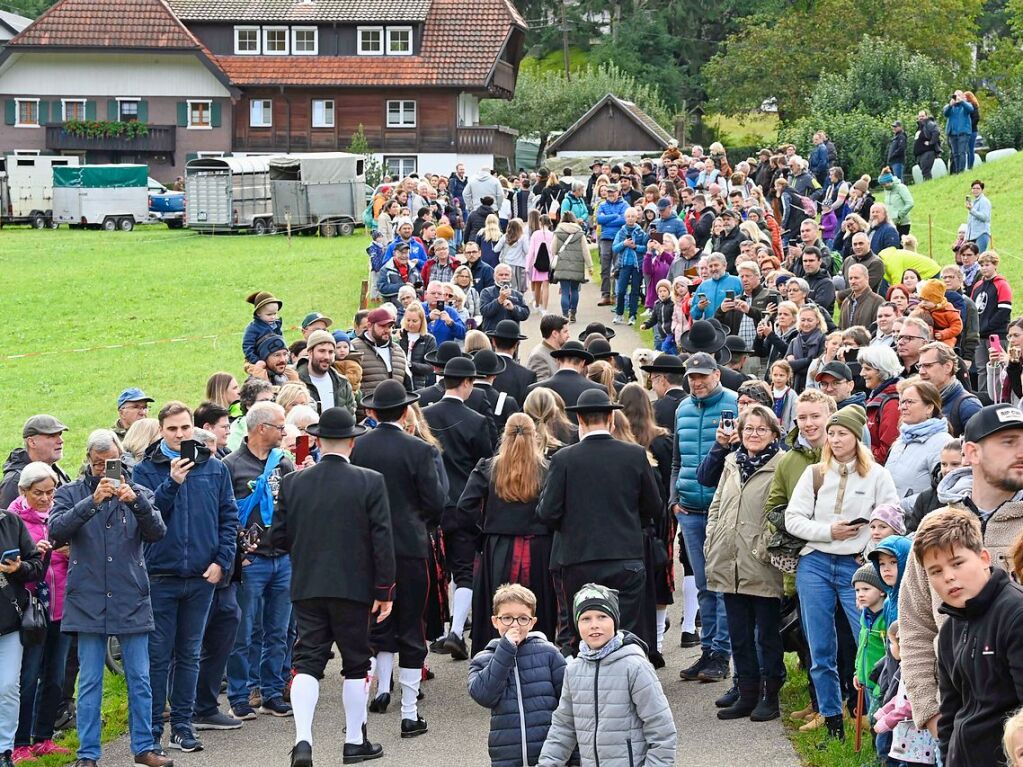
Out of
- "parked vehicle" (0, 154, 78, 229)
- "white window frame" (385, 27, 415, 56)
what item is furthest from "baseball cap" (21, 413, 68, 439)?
"white window frame" (385, 27, 415, 56)

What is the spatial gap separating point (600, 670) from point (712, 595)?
3.59 m

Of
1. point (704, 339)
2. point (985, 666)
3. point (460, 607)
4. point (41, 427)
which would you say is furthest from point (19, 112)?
point (985, 666)

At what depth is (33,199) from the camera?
5488cm

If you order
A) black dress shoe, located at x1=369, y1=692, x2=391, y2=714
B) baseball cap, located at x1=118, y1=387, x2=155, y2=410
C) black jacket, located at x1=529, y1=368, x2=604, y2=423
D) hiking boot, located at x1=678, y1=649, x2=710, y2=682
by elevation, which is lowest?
black dress shoe, located at x1=369, y1=692, x2=391, y2=714

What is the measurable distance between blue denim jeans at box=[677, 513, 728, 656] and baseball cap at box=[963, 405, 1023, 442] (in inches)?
162

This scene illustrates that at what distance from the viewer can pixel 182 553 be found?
383 inches

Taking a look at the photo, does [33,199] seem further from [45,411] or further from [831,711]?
[831,711]

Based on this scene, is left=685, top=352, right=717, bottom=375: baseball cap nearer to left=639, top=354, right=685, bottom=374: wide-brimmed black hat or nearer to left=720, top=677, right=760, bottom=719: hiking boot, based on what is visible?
left=639, top=354, right=685, bottom=374: wide-brimmed black hat

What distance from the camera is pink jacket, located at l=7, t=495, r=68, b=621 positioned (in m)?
9.73

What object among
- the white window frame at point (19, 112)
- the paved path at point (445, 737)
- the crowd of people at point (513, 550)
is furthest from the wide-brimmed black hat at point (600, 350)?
the white window frame at point (19, 112)

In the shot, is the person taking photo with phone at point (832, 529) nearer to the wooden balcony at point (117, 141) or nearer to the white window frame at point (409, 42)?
the white window frame at point (409, 42)

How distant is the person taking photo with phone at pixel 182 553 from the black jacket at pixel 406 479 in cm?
98

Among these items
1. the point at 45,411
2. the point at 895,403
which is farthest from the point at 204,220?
the point at 895,403

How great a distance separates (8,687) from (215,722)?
58.9 inches
